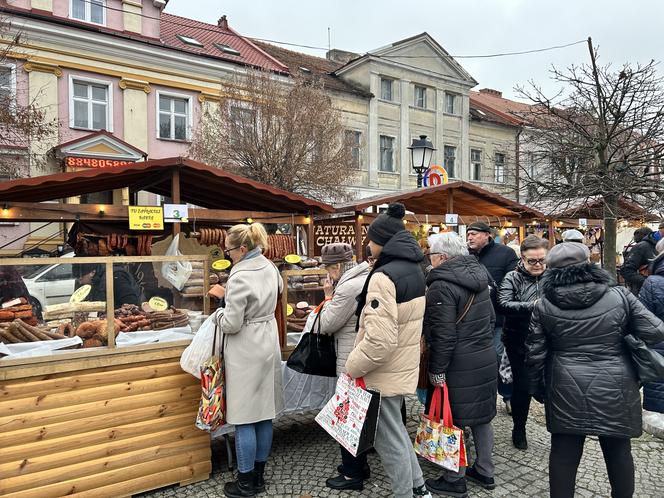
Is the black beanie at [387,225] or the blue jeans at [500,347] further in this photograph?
the blue jeans at [500,347]

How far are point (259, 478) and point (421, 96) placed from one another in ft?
72.7

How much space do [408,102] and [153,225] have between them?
19103 millimetres

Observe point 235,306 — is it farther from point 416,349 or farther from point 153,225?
point 153,225

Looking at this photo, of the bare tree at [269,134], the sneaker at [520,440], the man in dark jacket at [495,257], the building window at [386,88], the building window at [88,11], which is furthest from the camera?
the building window at [386,88]

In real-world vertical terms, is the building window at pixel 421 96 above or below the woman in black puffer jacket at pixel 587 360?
above

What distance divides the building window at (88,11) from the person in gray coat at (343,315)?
15.5m

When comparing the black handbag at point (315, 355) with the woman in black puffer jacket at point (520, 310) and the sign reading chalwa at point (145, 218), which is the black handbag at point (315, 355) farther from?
the sign reading chalwa at point (145, 218)

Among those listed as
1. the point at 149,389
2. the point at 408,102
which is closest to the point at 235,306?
the point at 149,389

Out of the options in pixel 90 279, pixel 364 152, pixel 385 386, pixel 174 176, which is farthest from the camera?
pixel 364 152

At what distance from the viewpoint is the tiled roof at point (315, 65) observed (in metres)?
20.1

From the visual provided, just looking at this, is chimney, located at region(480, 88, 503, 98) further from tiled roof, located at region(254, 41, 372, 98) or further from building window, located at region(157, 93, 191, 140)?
building window, located at region(157, 93, 191, 140)

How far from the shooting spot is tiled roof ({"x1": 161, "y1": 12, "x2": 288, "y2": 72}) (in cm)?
1714

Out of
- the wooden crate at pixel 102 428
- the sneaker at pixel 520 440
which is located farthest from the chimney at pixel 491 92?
the wooden crate at pixel 102 428

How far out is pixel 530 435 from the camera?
159 inches
